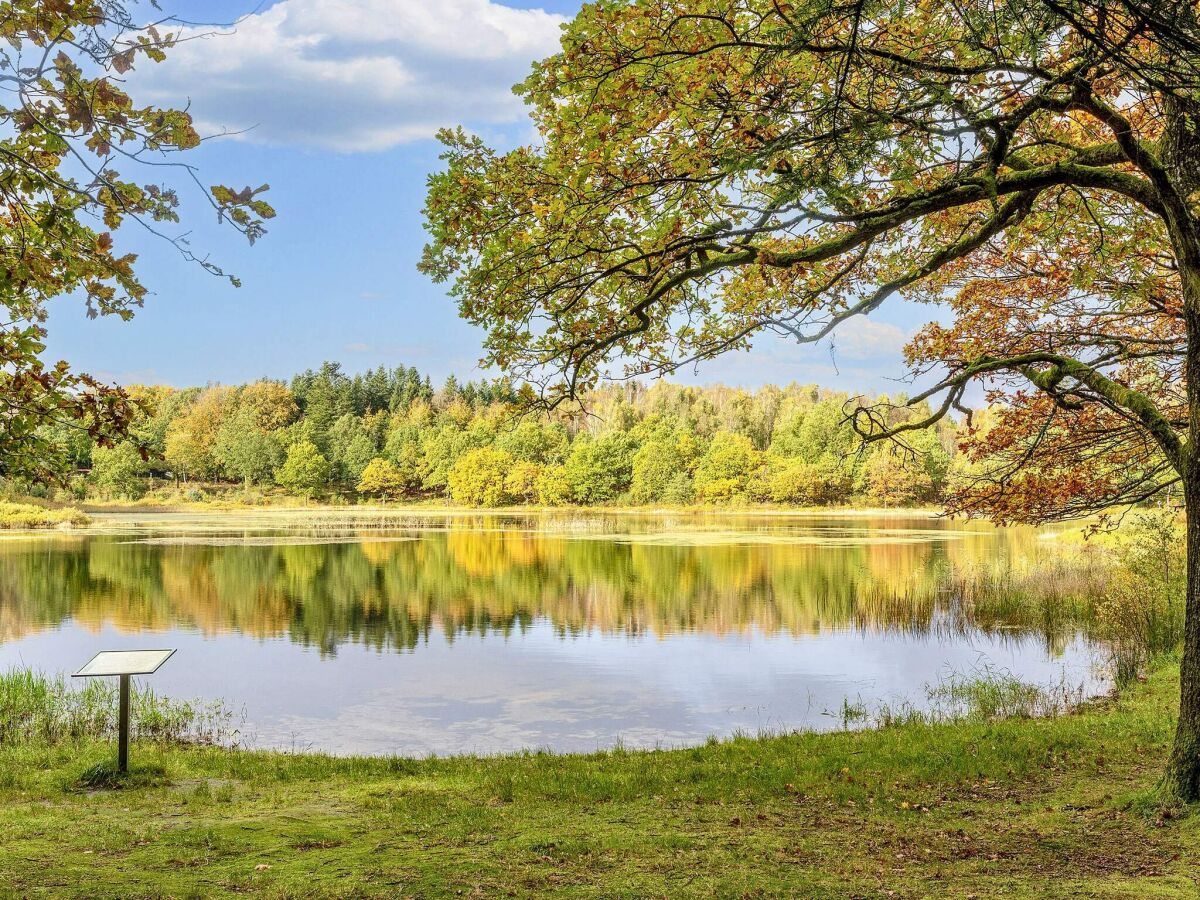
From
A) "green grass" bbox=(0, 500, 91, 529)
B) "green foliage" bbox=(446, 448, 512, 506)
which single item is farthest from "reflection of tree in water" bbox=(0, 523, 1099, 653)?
"green foliage" bbox=(446, 448, 512, 506)

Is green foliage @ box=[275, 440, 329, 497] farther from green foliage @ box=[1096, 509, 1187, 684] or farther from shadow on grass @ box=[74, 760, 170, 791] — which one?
shadow on grass @ box=[74, 760, 170, 791]

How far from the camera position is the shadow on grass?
25.3 ft

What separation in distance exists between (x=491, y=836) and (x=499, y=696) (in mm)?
8064

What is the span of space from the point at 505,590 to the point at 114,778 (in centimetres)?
1874

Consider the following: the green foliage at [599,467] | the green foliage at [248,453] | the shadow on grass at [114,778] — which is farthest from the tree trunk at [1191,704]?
the green foliage at [248,453]

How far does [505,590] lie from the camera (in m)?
26.4

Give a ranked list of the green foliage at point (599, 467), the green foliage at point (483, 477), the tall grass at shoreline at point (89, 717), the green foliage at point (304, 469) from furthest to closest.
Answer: the green foliage at point (304, 469) < the green foliage at point (483, 477) < the green foliage at point (599, 467) < the tall grass at shoreline at point (89, 717)

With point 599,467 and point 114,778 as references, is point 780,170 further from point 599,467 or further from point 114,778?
point 599,467

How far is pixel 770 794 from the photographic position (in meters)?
7.22

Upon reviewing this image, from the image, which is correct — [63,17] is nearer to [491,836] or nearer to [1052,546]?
[491,836]

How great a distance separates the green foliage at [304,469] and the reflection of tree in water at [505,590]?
5224 cm

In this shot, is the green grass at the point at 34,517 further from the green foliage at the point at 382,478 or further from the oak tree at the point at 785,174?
the oak tree at the point at 785,174

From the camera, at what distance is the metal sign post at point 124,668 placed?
7566 mm

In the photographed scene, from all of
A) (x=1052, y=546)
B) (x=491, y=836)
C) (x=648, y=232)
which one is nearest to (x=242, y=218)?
(x=648, y=232)
